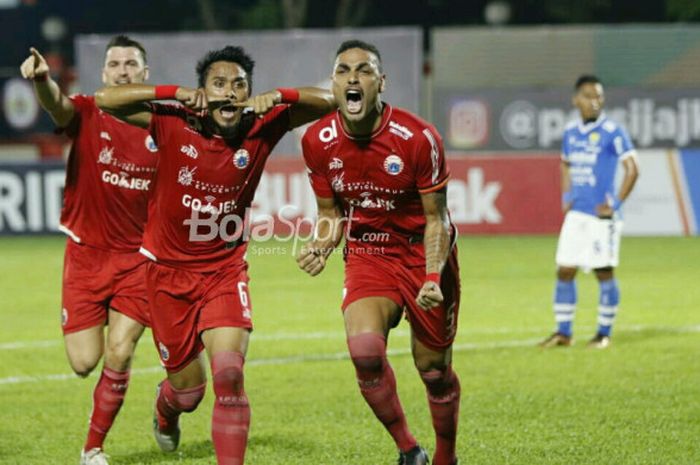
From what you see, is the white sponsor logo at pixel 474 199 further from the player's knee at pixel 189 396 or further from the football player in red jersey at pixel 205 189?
the football player in red jersey at pixel 205 189

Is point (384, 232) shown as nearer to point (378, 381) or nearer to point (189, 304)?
point (378, 381)

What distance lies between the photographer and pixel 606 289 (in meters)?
12.2

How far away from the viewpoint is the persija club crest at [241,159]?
6977mm

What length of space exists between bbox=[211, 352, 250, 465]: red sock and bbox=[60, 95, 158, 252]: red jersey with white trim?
1.74m

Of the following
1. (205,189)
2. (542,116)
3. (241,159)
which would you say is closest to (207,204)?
(205,189)

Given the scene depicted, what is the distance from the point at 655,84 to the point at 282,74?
6.60 m

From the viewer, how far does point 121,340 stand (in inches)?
310

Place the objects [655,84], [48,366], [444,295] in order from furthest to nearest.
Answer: [655,84] → [48,366] → [444,295]

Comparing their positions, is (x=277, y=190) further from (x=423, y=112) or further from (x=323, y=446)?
(x=323, y=446)

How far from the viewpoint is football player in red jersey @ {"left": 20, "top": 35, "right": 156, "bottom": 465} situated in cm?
804

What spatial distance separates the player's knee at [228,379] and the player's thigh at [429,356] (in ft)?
3.41

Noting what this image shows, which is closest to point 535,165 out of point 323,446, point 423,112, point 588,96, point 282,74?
point 423,112

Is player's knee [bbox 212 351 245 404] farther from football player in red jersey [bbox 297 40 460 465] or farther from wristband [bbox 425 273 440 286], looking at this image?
wristband [bbox 425 273 440 286]

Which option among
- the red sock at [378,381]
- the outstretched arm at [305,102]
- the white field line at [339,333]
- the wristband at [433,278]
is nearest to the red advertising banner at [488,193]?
the white field line at [339,333]
